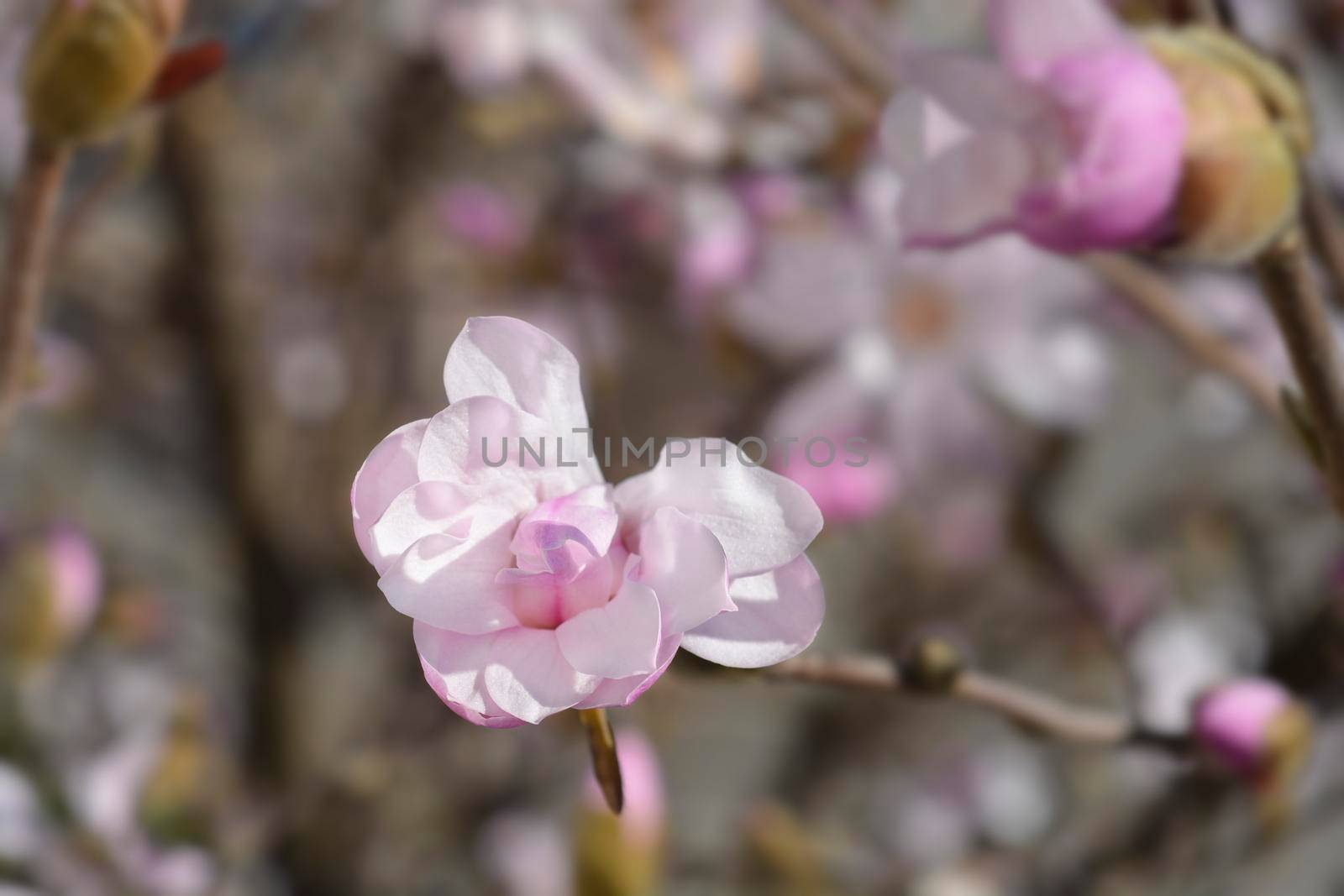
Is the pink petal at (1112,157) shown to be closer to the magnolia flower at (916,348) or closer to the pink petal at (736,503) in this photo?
the pink petal at (736,503)

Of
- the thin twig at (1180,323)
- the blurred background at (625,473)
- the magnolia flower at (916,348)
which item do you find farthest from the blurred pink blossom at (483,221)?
the thin twig at (1180,323)

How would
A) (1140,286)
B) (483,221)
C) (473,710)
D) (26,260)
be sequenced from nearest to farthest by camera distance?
1. (473,710)
2. (26,260)
3. (1140,286)
4. (483,221)

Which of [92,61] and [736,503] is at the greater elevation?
[92,61]

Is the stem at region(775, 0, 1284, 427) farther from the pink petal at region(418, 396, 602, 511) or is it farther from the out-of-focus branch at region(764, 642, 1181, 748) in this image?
the pink petal at region(418, 396, 602, 511)

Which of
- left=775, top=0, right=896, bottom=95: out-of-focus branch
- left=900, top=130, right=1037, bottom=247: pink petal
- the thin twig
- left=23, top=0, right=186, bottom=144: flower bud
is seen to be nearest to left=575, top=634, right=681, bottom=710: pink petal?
left=900, top=130, right=1037, bottom=247: pink petal

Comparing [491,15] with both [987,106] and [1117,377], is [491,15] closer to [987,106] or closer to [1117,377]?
[1117,377]

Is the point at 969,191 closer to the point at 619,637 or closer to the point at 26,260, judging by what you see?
the point at 619,637

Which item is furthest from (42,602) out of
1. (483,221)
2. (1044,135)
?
(483,221)
